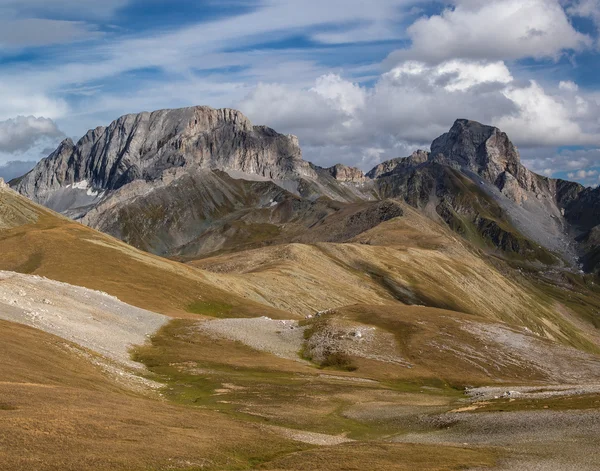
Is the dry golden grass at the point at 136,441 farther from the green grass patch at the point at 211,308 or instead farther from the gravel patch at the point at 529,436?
the green grass patch at the point at 211,308

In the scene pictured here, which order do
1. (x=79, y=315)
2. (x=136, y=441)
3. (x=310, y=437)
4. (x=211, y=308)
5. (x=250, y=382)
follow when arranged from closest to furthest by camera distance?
(x=136, y=441) < (x=310, y=437) < (x=250, y=382) < (x=79, y=315) < (x=211, y=308)

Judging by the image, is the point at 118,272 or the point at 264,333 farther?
the point at 118,272

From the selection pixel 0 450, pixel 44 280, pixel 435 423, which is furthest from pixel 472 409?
pixel 44 280

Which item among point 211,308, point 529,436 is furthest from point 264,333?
point 529,436

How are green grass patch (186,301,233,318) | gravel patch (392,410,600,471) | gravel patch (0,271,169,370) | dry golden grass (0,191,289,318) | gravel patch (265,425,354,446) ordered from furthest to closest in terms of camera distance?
green grass patch (186,301,233,318) → dry golden grass (0,191,289,318) → gravel patch (0,271,169,370) → gravel patch (265,425,354,446) → gravel patch (392,410,600,471)

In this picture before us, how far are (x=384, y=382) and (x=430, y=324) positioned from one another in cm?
3088

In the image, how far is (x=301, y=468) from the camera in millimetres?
35719

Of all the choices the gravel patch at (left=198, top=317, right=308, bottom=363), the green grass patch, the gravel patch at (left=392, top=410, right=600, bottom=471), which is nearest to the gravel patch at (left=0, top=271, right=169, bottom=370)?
the gravel patch at (left=198, top=317, right=308, bottom=363)

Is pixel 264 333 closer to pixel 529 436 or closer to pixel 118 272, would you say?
pixel 118 272

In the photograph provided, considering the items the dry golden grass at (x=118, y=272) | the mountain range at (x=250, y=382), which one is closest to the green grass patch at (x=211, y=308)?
the dry golden grass at (x=118, y=272)

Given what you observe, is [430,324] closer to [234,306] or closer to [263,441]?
[234,306]

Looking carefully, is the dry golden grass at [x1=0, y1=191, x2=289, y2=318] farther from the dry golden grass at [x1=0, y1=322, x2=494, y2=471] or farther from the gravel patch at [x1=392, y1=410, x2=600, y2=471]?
the gravel patch at [x1=392, y1=410, x2=600, y2=471]

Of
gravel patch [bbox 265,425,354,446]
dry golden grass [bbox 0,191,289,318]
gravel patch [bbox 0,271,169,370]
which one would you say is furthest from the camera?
dry golden grass [bbox 0,191,289,318]

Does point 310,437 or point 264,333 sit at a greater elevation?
point 310,437
